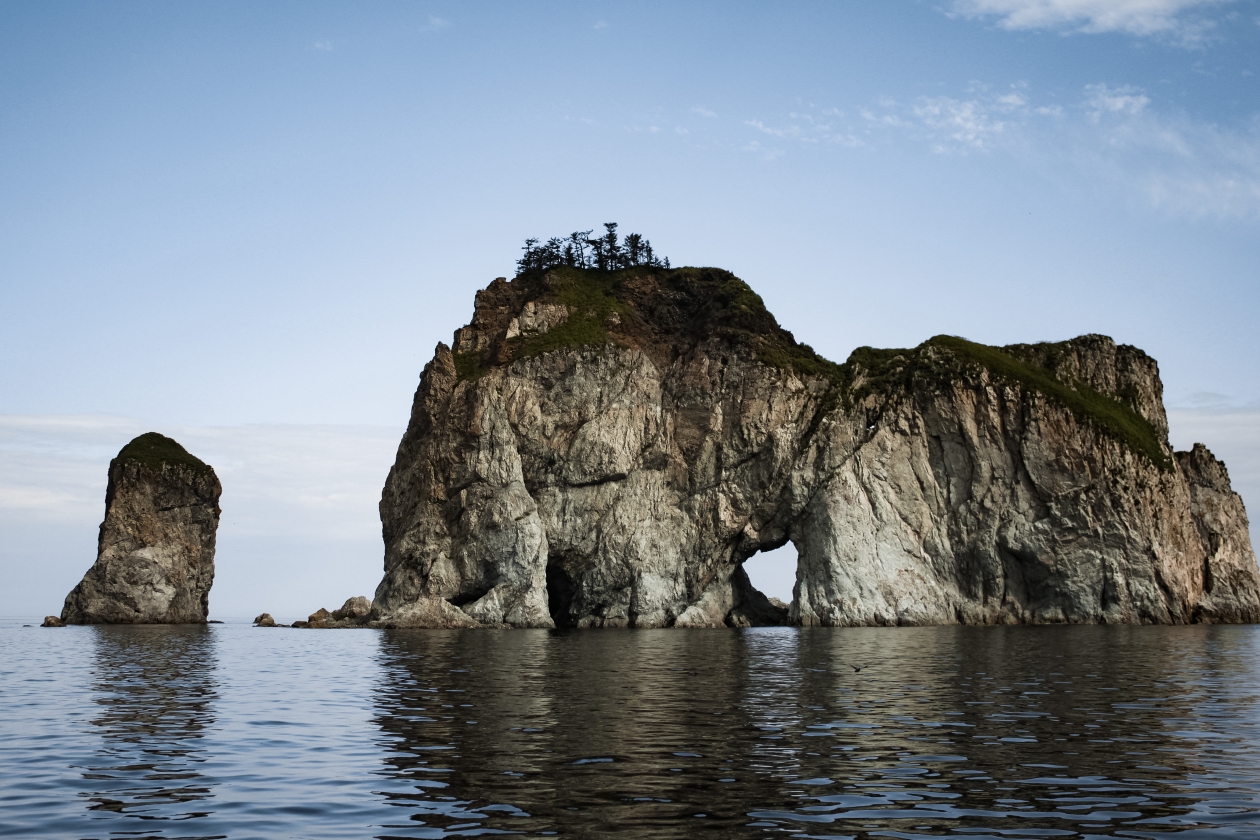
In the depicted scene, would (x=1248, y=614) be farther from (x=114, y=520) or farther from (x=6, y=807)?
(x=114, y=520)

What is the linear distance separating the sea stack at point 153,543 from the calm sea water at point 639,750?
7481 cm

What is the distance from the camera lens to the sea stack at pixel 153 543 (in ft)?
376

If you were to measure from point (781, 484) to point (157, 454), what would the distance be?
243ft

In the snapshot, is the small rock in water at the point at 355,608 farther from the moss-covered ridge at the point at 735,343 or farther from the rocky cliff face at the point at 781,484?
the moss-covered ridge at the point at 735,343

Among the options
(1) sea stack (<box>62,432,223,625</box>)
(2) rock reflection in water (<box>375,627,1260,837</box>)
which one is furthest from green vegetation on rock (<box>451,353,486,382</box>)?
(2) rock reflection in water (<box>375,627,1260,837</box>)

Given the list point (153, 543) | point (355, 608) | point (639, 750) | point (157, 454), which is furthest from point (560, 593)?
point (639, 750)

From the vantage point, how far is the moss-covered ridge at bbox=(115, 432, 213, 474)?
121m

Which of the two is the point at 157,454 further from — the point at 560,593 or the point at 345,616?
the point at 560,593

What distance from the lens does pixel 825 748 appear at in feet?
72.3

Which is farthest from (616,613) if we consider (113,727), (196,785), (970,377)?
(196,785)

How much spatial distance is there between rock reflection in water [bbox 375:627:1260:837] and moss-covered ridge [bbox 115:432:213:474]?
3496 inches

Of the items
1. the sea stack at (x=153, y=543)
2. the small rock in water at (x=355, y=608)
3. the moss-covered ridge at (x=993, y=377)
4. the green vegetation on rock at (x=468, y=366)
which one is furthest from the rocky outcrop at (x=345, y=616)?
the moss-covered ridge at (x=993, y=377)

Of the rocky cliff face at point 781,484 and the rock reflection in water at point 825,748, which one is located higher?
the rocky cliff face at point 781,484

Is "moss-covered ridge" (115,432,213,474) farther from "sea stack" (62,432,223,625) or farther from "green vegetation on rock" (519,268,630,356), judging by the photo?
"green vegetation on rock" (519,268,630,356)
